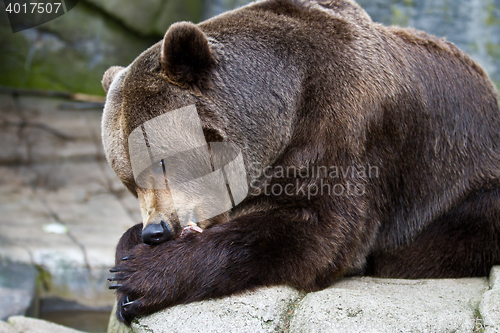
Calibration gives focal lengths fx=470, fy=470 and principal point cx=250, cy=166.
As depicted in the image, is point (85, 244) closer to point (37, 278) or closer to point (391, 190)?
point (37, 278)

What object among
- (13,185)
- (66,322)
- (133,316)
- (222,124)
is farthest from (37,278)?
(222,124)

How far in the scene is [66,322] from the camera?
22.5 ft

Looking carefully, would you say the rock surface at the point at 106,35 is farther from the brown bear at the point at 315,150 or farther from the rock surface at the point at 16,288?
the brown bear at the point at 315,150

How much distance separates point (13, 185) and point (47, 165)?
2.81 ft

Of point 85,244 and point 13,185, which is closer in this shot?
point 85,244

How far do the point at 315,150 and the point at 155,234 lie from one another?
1.29 meters

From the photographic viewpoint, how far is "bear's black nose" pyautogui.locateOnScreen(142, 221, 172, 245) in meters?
3.30
